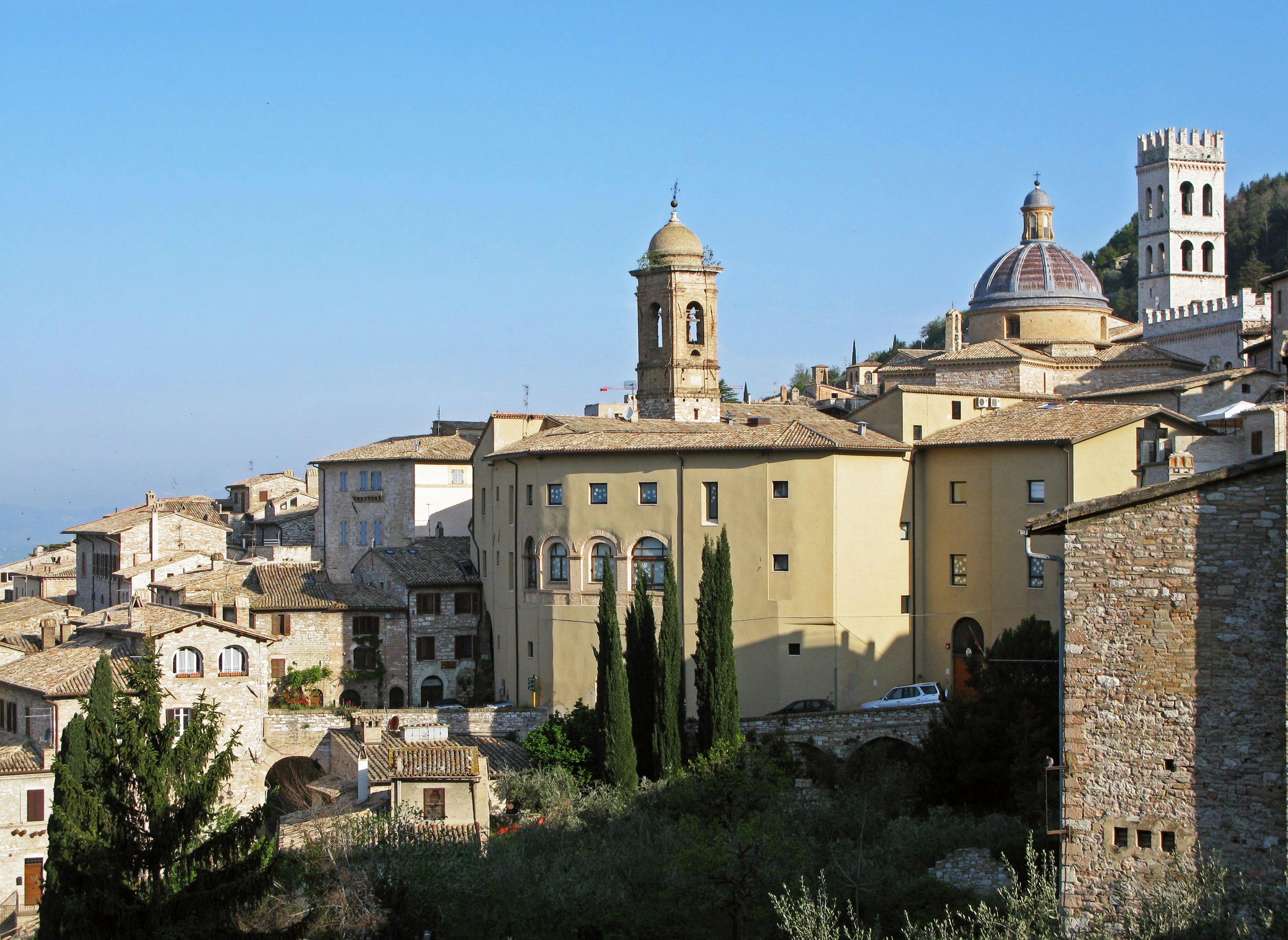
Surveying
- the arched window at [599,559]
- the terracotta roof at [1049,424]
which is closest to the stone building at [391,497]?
the arched window at [599,559]

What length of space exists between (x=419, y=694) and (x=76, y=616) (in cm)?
1548

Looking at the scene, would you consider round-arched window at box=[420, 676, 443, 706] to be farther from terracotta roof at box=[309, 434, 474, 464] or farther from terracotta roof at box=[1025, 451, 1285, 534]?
terracotta roof at box=[1025, 451, 1285, 534]

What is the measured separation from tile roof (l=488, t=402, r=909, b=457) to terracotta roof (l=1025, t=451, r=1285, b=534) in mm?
19770

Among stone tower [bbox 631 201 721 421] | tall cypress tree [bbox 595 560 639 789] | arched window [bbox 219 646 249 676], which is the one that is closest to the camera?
tall cypress tree [bbox 595 560 639 789]

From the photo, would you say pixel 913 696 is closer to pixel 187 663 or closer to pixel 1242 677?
pixel 187 663

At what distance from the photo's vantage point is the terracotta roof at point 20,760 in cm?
3578

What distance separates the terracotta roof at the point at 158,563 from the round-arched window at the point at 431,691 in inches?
611

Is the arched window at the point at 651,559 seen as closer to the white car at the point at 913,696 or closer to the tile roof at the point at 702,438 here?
the tile roof at the point at 702,438

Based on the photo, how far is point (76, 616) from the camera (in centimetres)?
5216

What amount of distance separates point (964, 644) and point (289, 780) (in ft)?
56.5

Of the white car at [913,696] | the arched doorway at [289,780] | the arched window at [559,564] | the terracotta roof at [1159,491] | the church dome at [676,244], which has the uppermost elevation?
the church dome at [676,244]

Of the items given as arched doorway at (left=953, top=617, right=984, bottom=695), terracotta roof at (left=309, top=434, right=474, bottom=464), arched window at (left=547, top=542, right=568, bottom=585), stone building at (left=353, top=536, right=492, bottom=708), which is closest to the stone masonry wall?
arched doorway at (left=953, top=617, right=984, bottom=695)

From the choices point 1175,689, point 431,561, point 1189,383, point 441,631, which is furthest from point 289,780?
point 1175,689

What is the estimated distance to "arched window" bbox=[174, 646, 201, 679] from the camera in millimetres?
38000
